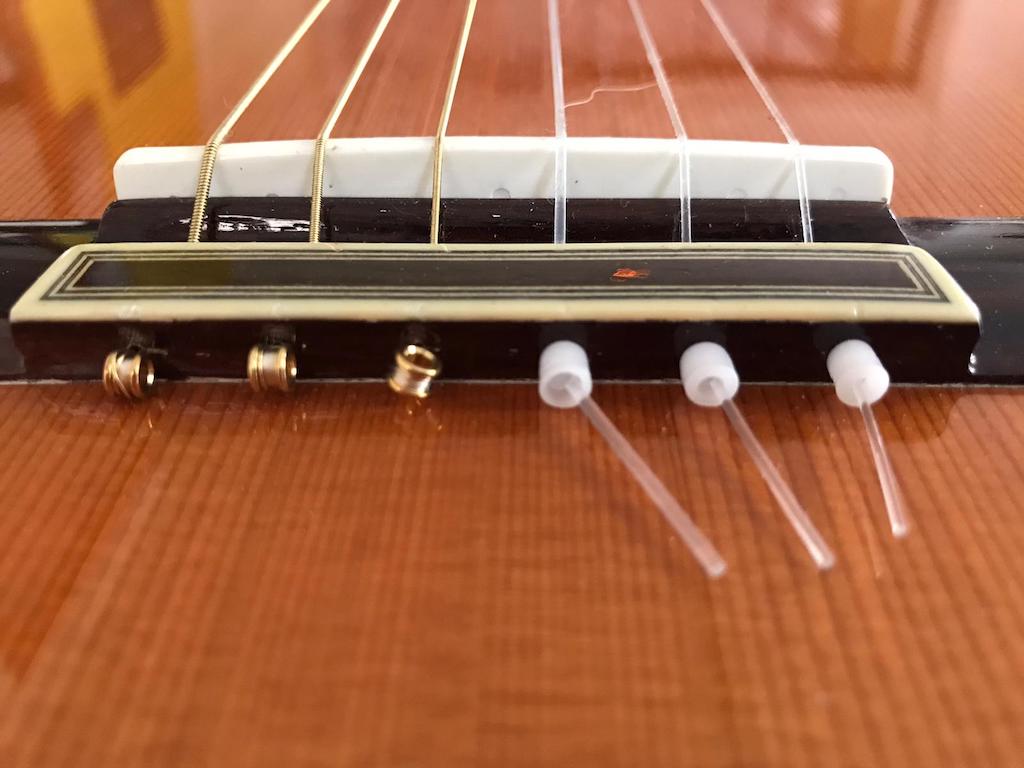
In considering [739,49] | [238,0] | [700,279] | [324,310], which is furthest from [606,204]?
[238,0]

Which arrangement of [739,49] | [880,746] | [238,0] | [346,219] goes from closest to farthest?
[880,746], [346,219], [739,49], [238,0]

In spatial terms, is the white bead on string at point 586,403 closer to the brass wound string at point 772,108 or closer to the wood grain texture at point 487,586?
the wood grain texture at point 487,586

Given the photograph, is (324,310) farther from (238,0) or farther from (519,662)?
(238,0)

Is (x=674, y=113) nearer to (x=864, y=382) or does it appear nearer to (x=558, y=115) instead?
(x=558, y=115)

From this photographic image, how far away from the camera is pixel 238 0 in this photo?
3.73ft

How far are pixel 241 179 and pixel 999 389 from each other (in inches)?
22.7

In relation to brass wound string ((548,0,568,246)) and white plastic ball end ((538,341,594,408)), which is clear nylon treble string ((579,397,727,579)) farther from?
brass wound string ((548,0,568,246))

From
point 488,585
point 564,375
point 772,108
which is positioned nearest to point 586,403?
point 564,375

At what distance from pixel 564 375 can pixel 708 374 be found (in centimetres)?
9

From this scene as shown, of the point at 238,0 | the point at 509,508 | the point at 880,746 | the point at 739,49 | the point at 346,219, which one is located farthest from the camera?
the point at 238,0

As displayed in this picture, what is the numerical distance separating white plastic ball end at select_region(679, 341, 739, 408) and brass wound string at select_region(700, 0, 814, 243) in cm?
16

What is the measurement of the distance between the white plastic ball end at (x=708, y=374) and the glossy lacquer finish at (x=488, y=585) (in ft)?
0.05

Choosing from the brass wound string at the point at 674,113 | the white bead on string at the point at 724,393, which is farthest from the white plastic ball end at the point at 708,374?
the brass wound string at the point at 674,113

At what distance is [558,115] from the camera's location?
0.80 m
